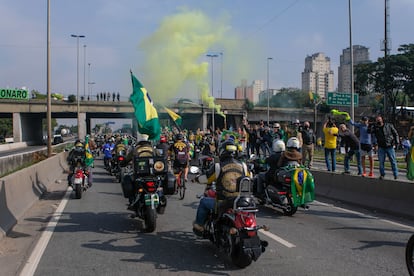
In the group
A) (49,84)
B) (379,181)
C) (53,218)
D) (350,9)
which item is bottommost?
(53,218)

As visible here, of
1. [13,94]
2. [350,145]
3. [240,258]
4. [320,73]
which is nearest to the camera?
[240,258]

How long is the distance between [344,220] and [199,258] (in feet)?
13.9

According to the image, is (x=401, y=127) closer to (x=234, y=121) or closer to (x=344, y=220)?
(x=234, y=121)

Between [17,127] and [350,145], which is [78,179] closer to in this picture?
[350,145]

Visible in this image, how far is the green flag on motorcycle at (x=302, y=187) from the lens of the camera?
998cm

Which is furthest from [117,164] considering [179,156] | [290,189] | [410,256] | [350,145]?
[410,256]

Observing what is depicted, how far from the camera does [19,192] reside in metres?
11.1

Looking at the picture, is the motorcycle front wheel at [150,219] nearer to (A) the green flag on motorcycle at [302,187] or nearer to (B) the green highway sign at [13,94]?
(A) the green flag on motorcycle at [302,187]

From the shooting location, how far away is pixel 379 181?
11.1 metres

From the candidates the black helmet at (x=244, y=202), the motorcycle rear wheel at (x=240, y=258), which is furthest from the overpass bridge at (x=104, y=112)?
the motorcycle rear wheel at (x=240, y=258)

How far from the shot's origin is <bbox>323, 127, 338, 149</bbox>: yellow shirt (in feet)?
50.5

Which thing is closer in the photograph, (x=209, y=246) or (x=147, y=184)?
(x=209, y=246)

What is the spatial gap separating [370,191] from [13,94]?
55.8 meters

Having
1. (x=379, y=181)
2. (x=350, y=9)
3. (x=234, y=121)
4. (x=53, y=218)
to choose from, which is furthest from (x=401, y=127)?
(x=53, y=218)
